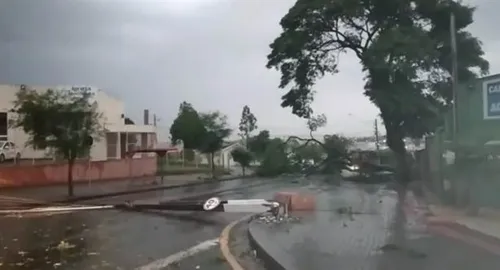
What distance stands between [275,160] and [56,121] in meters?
13.7

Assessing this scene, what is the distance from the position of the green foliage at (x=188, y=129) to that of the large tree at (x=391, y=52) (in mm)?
14797

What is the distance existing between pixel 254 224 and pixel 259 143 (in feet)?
87.3

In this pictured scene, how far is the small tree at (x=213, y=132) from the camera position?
4962 cm

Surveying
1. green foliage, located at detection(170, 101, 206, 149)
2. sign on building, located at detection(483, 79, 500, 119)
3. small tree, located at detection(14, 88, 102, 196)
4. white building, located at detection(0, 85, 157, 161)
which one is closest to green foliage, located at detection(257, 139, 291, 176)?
small tree, located at detection(14, 88, 102, 196)

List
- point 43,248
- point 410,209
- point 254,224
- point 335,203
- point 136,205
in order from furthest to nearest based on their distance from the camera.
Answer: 1. point 136,205
2. point 335,203
3. point 410,209
4. point 254,224
5. point 43,248

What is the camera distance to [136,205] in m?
21.5

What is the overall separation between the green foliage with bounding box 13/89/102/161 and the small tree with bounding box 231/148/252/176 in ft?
62.5

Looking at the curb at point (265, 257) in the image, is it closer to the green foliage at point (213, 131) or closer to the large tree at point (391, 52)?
the large tree at point (391, 52)

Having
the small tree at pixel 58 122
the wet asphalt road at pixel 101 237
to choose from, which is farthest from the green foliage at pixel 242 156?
the wet asphalt road at pixel 101 237

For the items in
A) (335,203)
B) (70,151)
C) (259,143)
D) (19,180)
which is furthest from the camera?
(259,143)

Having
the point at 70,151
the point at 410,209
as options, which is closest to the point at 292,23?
the point at 70,151

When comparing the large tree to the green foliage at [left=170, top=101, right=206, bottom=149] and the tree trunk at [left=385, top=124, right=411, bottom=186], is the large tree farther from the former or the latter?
the green foliage at [left=170, top=101, right=206, bottom=149]

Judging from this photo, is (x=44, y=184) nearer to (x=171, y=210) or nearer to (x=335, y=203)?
(x=171, y=210)

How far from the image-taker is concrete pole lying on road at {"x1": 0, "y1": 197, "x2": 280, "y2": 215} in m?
18.6
